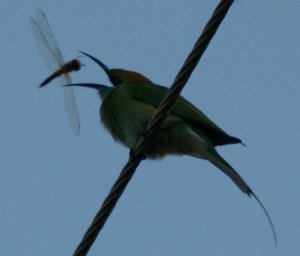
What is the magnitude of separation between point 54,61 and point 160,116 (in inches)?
94.5

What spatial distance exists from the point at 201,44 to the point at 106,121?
174 centimetres

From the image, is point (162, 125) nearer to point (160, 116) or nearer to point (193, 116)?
point (193, 116)

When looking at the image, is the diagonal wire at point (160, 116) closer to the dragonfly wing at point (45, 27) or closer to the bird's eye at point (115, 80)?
the bird's eye at point (115, 80)

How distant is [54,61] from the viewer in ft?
15.6

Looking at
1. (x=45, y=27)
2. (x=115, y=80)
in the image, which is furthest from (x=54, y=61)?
(x=115, y=80)

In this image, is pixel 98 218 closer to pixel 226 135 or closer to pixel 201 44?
pixel 201 44

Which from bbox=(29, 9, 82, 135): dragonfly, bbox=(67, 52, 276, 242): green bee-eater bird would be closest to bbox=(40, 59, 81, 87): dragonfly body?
bbox=(29, 9, 82, 135): dragonfly

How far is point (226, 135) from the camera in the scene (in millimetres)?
3518

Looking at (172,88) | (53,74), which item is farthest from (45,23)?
(172,88)

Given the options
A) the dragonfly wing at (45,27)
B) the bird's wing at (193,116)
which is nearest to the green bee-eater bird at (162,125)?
the bird's wing at (193,116)

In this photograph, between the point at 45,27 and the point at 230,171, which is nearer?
the point at 230,171

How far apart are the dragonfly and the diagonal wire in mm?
1510

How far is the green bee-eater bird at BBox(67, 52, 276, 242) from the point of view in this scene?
137 inches

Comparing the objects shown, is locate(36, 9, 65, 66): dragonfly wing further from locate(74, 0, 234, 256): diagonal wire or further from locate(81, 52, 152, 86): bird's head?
locate(74, 0, 234, 256): diagonal wire
